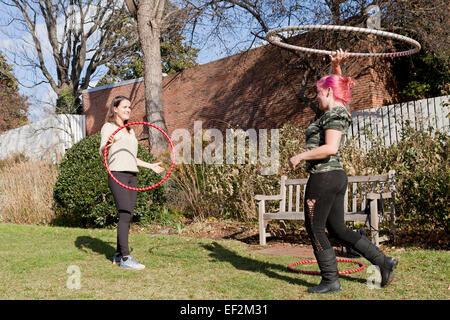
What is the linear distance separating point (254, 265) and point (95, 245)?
261 centimetres

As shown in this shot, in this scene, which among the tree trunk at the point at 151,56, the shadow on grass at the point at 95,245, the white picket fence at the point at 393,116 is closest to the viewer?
the shadow on grass at the point at 95,245

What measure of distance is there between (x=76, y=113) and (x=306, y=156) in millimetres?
23744

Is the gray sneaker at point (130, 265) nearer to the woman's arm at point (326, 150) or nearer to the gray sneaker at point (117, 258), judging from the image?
the gray sneaker at point (117, 258)

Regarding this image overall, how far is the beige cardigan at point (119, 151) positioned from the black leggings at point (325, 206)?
2092mm

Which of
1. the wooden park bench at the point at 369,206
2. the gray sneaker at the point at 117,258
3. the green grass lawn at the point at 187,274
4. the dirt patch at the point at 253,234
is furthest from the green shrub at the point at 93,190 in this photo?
the gray sneaker at the point at 117,258

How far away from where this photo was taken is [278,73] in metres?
15.4

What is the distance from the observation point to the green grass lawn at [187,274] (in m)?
3.68

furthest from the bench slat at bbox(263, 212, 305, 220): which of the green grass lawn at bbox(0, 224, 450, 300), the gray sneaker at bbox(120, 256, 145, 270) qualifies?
the gray sneaker at bbox(120, 256, 145, 270)

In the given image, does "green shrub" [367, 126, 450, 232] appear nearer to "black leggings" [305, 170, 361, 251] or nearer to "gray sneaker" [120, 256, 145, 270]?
"black leggings" [305, 170, 361, 251]

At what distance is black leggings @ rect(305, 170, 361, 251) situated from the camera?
346cm

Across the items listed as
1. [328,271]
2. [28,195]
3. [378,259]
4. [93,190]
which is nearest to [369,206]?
[378,259]

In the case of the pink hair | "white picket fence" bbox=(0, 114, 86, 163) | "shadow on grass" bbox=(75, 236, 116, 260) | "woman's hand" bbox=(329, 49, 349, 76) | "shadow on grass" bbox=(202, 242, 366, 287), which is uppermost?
"white picket fence" bbox=(0, 114, 86, 163)

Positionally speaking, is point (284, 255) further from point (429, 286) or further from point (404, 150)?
point (404, 150)

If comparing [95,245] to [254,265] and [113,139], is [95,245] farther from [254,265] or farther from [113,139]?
[254,265]
